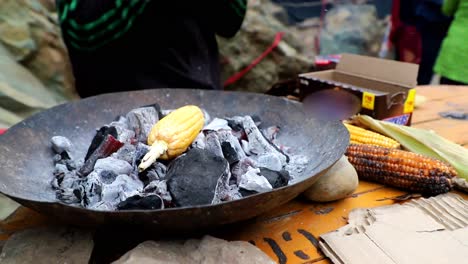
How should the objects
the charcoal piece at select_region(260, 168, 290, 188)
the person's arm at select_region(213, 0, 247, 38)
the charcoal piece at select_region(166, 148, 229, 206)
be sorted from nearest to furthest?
the charcoal piece at select_region(166, 148, 229, 206) → the charcoal piece at select_region(260, 168, 290, 188) → the person's arm at select_region(213, 0, 247, 38)

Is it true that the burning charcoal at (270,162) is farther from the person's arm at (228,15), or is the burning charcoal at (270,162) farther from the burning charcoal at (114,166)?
the person's arm at (228,15)

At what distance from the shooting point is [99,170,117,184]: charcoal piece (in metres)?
1.21

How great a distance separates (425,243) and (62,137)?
1.09m

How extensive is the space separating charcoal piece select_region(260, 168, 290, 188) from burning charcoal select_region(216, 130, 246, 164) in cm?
10

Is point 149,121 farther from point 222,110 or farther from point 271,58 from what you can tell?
point 271,58

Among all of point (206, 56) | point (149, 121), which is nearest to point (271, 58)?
point (206, 56)

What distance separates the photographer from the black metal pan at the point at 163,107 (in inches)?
37.5

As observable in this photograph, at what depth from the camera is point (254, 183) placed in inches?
44.9

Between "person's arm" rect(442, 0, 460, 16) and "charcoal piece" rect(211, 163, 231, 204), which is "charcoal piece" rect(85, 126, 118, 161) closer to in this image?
"charcoal piece" rect(211, 163, 231, 204)

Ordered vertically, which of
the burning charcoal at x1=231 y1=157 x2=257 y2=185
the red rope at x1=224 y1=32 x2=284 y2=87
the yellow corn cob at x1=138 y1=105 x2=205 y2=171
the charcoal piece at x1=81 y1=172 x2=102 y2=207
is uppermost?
the yellow corn cob at x1=138 y1=105 x2=205 y2=171

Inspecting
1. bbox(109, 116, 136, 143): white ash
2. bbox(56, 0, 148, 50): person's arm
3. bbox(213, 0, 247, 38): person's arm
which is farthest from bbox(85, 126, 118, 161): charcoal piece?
bbox(213, 0, 247, 38): person's arm

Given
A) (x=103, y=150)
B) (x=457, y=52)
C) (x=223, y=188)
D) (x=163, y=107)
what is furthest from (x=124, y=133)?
(x=457, y=52)

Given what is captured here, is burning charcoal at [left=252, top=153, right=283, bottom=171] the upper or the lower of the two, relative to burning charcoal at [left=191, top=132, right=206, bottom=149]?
lower

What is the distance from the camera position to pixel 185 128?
4.25 ft
